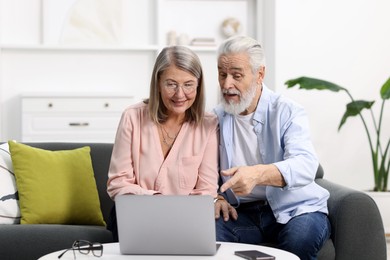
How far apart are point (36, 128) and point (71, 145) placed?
2965 millimetres

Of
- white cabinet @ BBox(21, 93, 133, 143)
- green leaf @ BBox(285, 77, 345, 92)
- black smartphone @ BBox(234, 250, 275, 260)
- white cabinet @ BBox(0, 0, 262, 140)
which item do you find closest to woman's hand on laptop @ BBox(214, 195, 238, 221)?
black smartphone @ BBox(234, 250, 275, 260)

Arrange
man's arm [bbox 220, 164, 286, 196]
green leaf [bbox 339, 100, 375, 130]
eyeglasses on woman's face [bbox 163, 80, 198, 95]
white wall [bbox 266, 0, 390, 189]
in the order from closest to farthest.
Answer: man's arm [bbox 220, 164, 286, 196]
eyeglasses on woman's face [bbox 163, 80, 198, 95]
green leaf [bbox 339, 100, 375, 130]
white wall [bbox 266, 0, 390, 189]

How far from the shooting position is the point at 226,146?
3.16m

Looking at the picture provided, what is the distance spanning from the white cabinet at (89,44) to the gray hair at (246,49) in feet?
12.0

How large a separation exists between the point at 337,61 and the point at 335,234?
3719mm

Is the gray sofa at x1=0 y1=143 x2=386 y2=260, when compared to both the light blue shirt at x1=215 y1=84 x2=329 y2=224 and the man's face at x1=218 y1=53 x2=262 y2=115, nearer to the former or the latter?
the light blue shirt at x1=215 y1=84 x2=329 y2=224

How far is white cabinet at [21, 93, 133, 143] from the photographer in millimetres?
6555

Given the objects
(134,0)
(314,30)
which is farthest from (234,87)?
(134,0)

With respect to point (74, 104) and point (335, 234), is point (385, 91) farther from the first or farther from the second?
point (335, 234)

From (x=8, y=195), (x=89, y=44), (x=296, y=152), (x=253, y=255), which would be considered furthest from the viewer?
(x=89, y=44)

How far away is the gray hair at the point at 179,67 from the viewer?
305 cm

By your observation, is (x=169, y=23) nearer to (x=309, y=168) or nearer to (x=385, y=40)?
(x=385, y=40)

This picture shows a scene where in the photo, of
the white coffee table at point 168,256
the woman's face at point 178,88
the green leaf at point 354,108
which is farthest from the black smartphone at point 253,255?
the green leaf at point 354,108

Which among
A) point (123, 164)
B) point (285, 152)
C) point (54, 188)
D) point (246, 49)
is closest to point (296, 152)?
point (285, 152)
